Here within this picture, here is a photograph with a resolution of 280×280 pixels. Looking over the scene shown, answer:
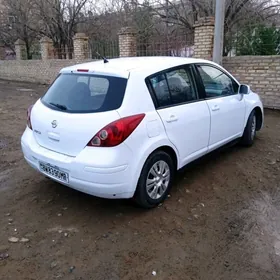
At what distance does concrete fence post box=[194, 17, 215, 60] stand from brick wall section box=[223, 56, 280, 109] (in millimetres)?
640

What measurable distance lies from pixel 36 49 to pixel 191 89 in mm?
19119

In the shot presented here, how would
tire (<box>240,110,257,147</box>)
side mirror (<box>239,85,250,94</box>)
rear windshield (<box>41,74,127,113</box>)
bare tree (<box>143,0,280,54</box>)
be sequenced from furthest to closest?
bare tree (<box>143,0,280,54</box>) < tire (<box>240,110,257,147</box>) < side mirror (<box>239,85,250,94</box>) < rear windshield (<box>41,74,127,113</box>)

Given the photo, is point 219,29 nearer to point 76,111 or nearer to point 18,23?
point 76,111

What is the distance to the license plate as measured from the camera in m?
2.96

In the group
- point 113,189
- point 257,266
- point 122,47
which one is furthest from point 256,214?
point 122,47

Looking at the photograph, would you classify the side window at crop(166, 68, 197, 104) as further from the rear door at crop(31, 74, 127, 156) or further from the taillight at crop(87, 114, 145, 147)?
the taillight at crop(87, 114, 145, 147)

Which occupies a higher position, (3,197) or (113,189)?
(113,189)

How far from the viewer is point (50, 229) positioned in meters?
2.95

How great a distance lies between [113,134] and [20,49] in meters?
17.6

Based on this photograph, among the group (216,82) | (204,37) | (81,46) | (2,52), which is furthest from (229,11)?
(2,52)

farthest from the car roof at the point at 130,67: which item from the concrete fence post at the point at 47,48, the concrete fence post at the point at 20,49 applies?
the concrete fence post at the point at 20,49

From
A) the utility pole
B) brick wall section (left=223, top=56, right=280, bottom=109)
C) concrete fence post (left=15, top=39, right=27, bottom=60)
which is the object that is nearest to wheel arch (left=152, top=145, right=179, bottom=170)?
the utility pole

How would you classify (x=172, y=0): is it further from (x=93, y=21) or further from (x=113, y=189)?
(x=113, y=189)

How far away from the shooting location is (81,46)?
44.5 feet
